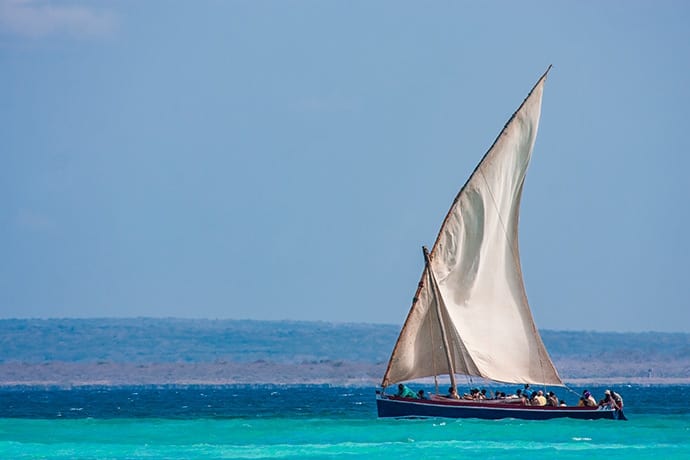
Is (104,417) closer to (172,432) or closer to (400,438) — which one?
(172,432)

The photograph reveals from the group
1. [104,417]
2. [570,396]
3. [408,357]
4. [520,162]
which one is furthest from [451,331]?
[570,396]

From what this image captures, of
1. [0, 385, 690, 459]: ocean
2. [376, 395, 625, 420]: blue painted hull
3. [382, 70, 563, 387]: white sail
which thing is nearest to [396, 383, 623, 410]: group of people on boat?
[376, 395, 625, 420]: blue painted hull

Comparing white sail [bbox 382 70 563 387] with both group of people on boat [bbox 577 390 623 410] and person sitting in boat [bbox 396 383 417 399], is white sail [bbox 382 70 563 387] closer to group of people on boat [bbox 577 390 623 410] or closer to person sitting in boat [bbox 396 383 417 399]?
person sitting in boat [bbox 396 383 417 399]

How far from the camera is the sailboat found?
212 ft

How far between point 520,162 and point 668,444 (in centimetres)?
1334

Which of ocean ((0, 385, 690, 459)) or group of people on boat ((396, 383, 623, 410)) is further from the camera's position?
group of people on boat ((396, 383, 623, 410))

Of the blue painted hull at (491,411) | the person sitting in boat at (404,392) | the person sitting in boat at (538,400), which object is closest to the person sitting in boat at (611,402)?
the blue painted hull at (491,411)

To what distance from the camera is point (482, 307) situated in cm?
6575

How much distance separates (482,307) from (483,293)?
59cm

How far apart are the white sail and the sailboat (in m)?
0.04

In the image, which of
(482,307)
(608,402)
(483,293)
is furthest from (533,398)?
(483,293)

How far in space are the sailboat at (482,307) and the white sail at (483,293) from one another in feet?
0.13

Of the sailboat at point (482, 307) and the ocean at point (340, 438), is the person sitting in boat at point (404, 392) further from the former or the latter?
the ocean at point (340, 438)

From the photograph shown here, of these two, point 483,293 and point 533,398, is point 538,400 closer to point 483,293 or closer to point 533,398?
point 533,398
